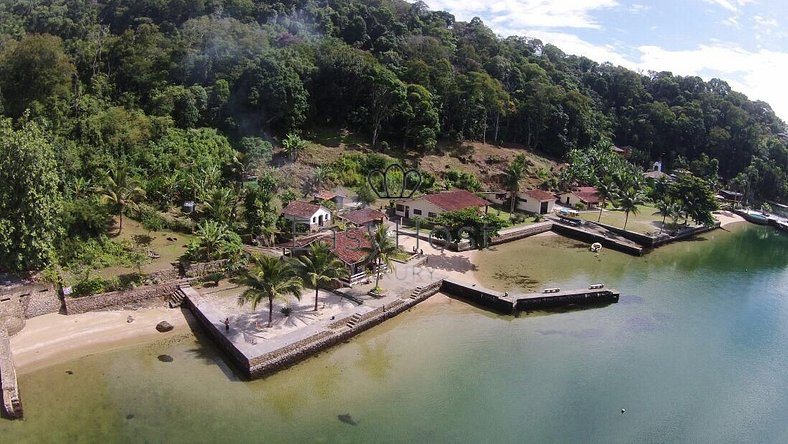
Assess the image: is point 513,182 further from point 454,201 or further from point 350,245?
point 350,245

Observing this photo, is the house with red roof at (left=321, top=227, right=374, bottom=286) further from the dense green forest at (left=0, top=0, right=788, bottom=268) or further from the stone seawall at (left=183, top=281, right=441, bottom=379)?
the dense green forest at (left=0, top=0, right=788, bottom=268)

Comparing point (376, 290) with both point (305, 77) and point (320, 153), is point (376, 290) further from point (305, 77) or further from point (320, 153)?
point (305, 77)

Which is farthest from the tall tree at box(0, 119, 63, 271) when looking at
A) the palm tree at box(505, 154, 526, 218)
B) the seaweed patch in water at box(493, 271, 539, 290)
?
the palm tree at box(505, 154, 526, 218)

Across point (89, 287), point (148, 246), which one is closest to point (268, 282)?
point (89, 287)

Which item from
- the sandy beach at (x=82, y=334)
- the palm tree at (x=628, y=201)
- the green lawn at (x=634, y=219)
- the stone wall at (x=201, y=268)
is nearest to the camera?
the sandy beach at (x=82, y=334)

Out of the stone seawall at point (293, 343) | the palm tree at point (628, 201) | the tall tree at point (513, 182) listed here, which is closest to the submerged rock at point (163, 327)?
the stone seawall at point (293, 343)

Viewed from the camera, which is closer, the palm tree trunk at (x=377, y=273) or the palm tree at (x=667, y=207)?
the palm tree trunk at (x=377, y=273)

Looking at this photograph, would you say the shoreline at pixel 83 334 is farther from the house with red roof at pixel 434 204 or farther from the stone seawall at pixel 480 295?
the house with red roof at pixel 434 204

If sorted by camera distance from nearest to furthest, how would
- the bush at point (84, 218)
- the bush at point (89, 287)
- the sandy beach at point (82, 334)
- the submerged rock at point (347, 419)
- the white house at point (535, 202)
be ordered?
the submerged rock at point (347, 419), the sandy beach at point (82, 334), the bush at point (89, 287), the bush at point (84, 218), the white house at point (535, 202)
